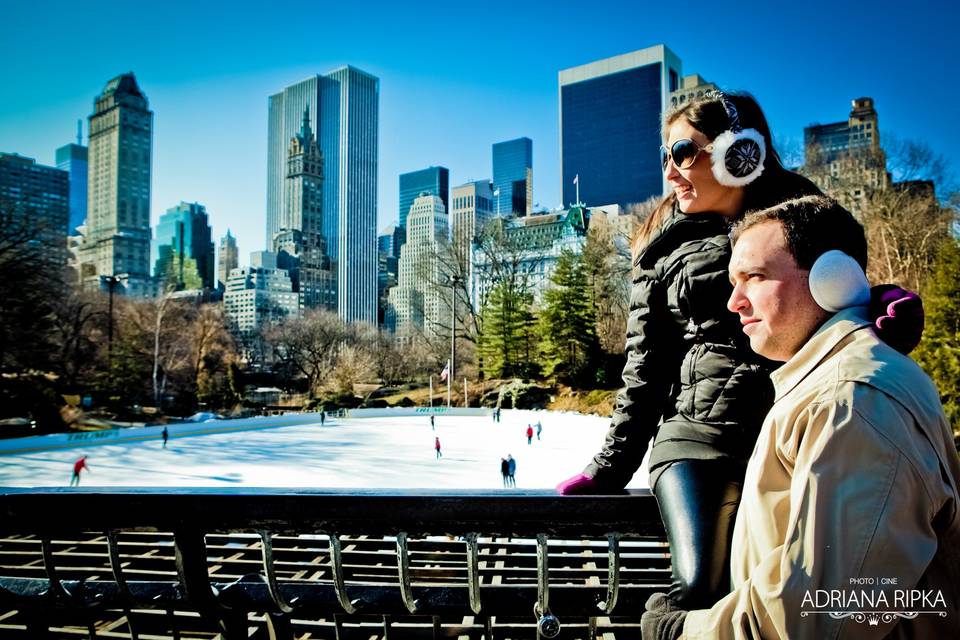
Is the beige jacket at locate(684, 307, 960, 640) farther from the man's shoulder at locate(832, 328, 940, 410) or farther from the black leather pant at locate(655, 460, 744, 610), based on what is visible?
the black leather pant at locate(655, 460, 744, 610)

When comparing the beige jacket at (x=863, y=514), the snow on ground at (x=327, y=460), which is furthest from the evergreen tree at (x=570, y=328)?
the beige jacket at (x=863, y=514)

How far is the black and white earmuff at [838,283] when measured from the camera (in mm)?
996

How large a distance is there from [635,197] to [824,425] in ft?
193

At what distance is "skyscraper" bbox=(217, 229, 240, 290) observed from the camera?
178875 mm

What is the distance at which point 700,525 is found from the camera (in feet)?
4.03

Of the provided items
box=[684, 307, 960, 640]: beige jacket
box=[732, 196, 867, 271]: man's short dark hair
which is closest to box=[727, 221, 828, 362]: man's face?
box=[732, 196, 867, 271]: man's short dark hair

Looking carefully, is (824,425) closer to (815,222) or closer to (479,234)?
(815,222)

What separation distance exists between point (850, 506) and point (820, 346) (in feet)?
0.88

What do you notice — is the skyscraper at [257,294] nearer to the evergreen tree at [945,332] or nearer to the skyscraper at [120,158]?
the skyscraper at [120,158]

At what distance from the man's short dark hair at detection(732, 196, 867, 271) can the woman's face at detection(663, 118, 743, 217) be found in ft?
1.94

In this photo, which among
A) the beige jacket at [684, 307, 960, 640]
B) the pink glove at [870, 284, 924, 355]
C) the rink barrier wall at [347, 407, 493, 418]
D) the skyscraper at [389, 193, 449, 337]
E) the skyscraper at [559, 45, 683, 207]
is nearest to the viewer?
the beige jacket at [684, 307, 960, 640]

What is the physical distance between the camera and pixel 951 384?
15508 millimetres

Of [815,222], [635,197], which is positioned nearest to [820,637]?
[815,222]

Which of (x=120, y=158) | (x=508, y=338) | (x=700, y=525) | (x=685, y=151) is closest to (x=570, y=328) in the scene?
(x=508, y=338)
